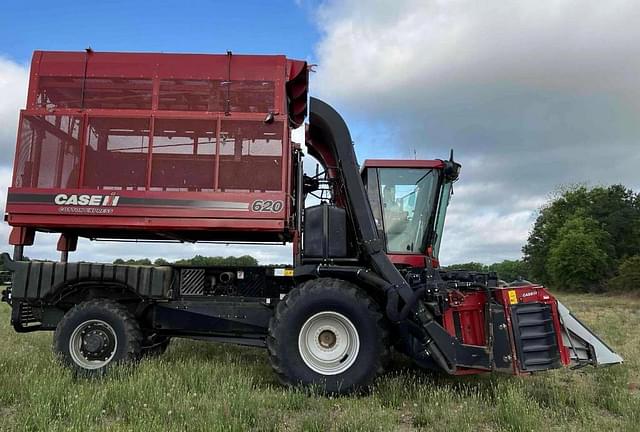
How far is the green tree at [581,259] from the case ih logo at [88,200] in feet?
192

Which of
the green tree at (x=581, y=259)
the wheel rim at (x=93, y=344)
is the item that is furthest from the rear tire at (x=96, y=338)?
the green tree at (x=581, y=259)

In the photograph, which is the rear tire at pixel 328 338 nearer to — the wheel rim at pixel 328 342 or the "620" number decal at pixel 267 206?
the wheel rim at pixel 328 342

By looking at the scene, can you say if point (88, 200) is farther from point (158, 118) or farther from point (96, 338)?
point (96, 338)

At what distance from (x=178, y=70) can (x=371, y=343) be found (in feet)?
13.3

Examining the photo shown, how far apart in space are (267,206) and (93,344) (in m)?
2.68

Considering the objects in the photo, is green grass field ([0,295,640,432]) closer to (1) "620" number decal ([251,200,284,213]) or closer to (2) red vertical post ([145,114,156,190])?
(1) "620" number decal ([251,200,284,213])

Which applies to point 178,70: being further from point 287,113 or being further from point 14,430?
point 14,430

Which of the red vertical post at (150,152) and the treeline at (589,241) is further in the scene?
the treeline at (589,241)

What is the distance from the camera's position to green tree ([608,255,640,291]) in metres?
46.7

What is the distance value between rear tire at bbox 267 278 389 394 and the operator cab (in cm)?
123

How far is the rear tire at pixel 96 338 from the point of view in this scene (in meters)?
6.36

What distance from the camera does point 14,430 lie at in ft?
14.0

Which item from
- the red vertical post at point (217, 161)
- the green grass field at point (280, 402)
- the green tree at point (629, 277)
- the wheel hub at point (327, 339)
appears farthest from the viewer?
the green tree at point (629, 277)

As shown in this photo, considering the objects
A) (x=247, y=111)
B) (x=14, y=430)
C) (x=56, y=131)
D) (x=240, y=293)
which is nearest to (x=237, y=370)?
(x=240, y=293)
